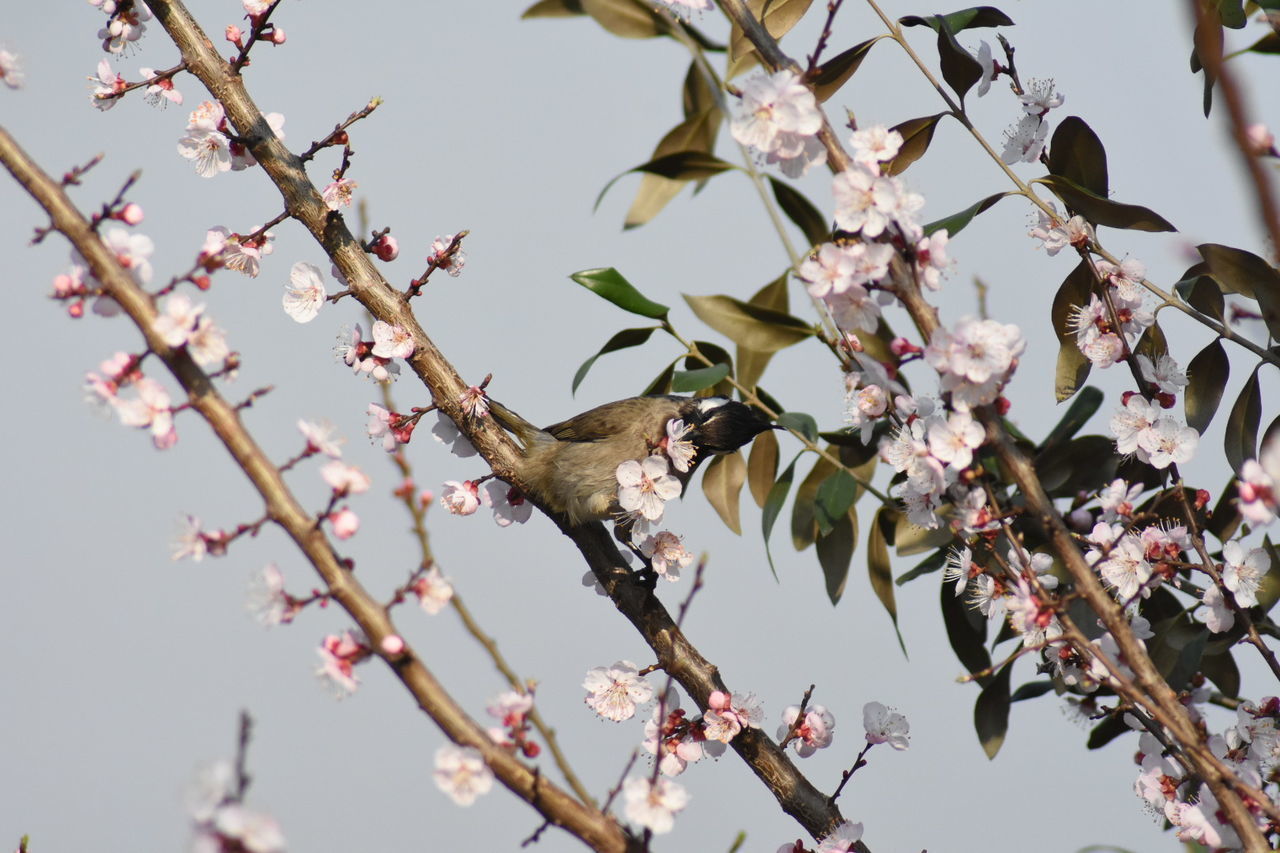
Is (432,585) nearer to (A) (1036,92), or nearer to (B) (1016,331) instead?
(B) (1016,331)

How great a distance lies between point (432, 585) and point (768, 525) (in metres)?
1.32

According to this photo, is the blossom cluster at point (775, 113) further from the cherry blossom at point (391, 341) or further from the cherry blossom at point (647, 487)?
the cherry blossom at point (391, 341)

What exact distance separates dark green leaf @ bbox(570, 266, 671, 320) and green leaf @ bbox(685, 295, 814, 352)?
19 centimetres

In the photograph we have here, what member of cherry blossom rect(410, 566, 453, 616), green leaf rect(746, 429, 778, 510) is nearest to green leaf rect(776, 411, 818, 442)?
green leaf rect(746, 429, 778, 510)

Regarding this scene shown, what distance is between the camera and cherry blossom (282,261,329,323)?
267 cm

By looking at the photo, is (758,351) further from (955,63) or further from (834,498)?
(955,63)

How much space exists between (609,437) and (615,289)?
4.45 ft

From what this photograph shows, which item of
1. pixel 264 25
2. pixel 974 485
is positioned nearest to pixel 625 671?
pixel 974 485

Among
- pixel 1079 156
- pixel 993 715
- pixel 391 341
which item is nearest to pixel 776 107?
pixel 1079 156

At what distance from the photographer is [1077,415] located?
2.62m

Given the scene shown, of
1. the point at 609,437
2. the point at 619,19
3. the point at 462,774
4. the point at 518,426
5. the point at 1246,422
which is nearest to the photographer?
the point at 462,774

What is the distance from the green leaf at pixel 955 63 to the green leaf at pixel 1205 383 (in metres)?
0.78

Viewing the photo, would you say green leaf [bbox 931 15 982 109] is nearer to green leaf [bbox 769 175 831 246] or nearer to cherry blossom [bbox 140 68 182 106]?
green leaf [bbox 769 175 831 246]

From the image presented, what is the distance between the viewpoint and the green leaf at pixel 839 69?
2430 millimetres
